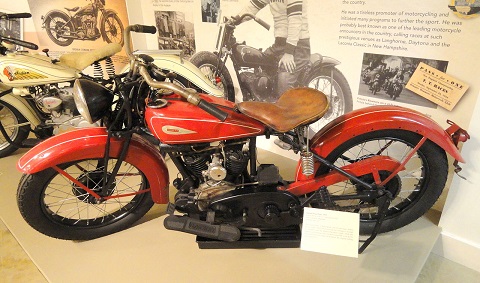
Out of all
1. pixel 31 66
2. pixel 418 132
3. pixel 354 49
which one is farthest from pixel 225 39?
pixel 418 132

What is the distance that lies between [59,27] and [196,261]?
235 centimetres

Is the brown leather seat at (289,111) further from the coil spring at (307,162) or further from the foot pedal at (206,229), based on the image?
the foot pedal at (206,229)

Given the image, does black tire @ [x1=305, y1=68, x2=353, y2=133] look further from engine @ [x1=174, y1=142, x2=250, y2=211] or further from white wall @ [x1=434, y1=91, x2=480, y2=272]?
engine @ [x1=174, y1=142, x2=250, y2=211]

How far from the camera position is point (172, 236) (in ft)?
5.24

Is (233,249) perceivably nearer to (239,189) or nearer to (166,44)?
(239,189)

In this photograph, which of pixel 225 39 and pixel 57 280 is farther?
pixel 225 39

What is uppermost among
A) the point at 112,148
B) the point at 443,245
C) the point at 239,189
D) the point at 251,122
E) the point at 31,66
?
the point at 31,66

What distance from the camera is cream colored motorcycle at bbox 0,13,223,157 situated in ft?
6.44

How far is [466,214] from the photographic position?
4.76 feet

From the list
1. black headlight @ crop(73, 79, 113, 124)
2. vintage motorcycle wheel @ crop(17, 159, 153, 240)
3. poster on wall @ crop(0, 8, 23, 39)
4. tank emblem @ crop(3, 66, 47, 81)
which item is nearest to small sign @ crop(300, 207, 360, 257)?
vintage motorcycle wheel @ crop(17, 159, 153, 240)

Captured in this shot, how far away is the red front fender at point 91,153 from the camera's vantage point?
1.33 meters

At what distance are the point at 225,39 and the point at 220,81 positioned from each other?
11.6 inches

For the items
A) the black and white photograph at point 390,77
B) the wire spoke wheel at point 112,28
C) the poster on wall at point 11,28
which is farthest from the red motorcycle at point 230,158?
the poster on wall at point 11,28

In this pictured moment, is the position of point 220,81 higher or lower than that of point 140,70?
lower
